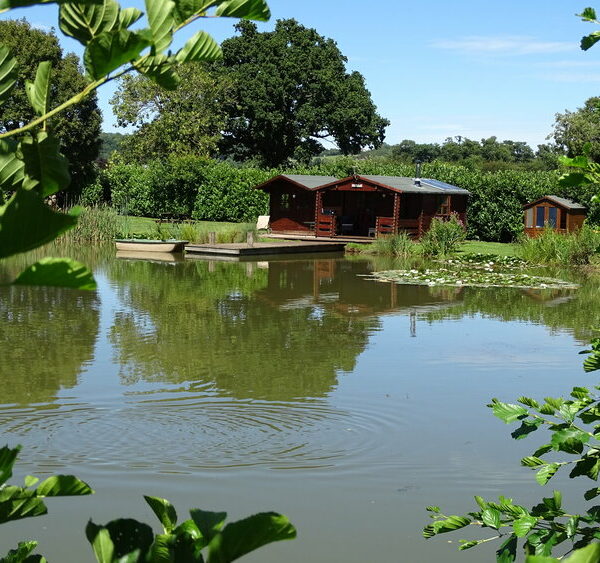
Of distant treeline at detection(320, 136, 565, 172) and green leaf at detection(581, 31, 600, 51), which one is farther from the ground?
distant treeline at detection(320, 136, 565, 172)

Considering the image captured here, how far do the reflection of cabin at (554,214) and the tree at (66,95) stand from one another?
20017 millimetres

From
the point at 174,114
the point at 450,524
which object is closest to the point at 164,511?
the point at 450,524

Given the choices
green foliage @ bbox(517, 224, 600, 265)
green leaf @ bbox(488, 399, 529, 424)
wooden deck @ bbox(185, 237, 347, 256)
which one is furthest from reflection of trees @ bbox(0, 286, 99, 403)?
green foliage @ bbox(517, 224, 600, 265)

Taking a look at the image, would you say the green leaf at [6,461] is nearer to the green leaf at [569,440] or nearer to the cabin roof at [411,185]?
the green leaf at [569,440]

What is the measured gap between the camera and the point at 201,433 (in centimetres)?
860

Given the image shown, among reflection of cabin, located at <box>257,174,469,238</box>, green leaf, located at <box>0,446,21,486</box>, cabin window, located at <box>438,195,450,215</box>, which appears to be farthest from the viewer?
cabin window, located at <box>438,195,450,215</box>

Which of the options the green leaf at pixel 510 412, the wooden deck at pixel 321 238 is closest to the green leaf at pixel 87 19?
the green leaf at pixel 510 412

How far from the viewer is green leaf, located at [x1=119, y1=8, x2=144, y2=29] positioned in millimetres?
1246

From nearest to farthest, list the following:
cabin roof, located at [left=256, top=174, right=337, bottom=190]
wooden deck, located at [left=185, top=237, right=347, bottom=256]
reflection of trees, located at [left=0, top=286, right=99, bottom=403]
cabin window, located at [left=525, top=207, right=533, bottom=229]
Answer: reflection of trees, located at [left=0, top=286, right=99, bottom=403]
wooden deck, located at [left=185, top=237, right=347, bottom=256]
cabin window, located at [left=525, top=207, right=533, bottom=229]
cabin roof, located at [left=256, top=174, right=337, bottom=190]

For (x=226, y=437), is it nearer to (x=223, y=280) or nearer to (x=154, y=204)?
(x=223, y=280)

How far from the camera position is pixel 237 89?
2232 inches

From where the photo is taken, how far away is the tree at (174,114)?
4906 centimetres

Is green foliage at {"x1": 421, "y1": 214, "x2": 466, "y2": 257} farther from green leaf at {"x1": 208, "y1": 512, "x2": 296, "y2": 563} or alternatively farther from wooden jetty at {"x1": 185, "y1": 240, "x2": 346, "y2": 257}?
green leaf at {"x1": 208, "y1": 512, "x2": 296, "y2": 563}

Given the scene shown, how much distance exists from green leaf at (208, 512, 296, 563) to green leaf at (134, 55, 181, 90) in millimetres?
655
